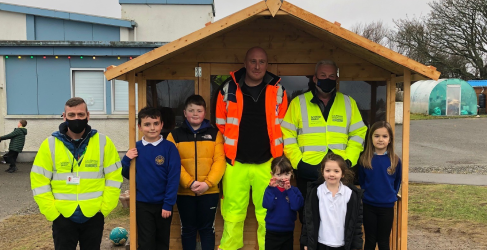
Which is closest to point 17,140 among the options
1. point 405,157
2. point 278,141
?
point 278,141

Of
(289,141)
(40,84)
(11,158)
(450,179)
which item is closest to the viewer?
(289,141)

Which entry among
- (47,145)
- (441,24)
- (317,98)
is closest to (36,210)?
(47,145)

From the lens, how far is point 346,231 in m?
3.14

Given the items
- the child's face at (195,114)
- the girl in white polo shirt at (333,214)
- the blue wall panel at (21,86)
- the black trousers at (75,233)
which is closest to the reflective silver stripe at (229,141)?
the child's face at (195,114)

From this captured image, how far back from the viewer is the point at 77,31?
1358 cm

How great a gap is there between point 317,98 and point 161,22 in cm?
1098

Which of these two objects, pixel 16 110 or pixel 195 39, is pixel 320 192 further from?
pixel 16 110

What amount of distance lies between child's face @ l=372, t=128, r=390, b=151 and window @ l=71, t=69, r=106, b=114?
8.46 meters

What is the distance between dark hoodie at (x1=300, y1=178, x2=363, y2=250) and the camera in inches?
124

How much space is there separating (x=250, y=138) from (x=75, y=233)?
1775 mm

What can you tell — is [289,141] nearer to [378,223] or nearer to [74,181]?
[378,223]

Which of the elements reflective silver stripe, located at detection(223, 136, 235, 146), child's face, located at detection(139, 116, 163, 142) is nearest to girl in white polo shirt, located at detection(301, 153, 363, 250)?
reflective silver stripe, located at detection(223, 136, 235, 146)

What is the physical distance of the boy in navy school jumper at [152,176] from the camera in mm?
3584

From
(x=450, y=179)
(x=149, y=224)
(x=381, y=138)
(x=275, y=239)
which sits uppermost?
(x=381, y=138)
